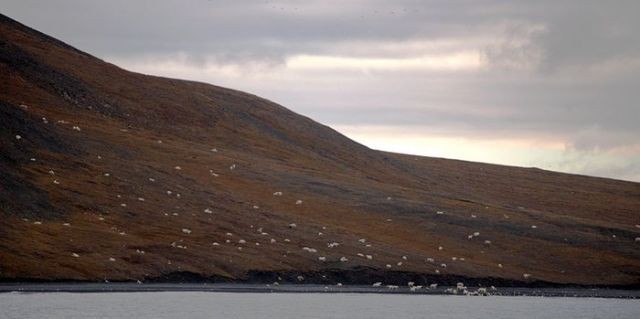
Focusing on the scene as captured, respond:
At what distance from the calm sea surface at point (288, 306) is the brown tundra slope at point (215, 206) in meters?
13.8

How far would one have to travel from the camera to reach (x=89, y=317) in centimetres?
7312

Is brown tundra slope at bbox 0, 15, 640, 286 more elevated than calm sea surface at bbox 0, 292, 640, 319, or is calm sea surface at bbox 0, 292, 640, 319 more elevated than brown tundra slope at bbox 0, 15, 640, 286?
brown tundra slope at bbox 0, 15, 640, 286

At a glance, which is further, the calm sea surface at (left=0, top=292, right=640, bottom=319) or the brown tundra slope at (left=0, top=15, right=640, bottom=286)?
the brown tundra slope at (left=0, top=15, right=640, bottom=286)

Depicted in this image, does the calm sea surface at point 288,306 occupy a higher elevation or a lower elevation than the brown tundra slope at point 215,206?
lower

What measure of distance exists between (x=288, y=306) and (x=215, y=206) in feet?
168

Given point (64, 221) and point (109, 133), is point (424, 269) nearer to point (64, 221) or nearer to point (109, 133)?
point (64, 221)

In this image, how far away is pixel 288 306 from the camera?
90375 mm

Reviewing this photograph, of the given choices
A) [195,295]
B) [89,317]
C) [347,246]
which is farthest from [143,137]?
[89,317]

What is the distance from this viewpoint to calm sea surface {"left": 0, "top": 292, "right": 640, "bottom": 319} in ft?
260

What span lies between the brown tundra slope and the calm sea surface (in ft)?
45.4

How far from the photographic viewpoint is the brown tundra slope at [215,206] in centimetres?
11719

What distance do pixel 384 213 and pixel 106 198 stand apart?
3673 cm

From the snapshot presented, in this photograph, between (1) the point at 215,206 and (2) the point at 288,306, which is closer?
(2) the point at 288,306

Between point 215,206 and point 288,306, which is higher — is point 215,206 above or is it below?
above
